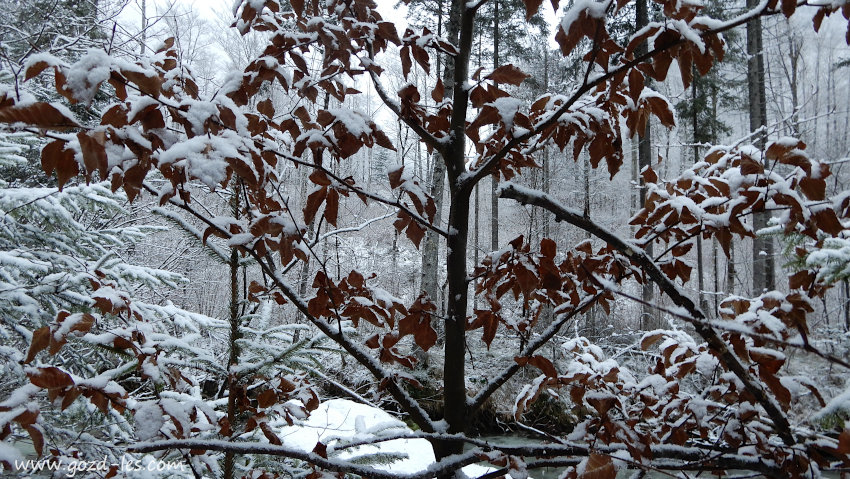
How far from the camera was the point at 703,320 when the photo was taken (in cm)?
83

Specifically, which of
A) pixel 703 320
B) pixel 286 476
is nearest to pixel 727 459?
pixel 703 320

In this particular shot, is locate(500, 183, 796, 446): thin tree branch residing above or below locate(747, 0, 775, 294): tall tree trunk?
below

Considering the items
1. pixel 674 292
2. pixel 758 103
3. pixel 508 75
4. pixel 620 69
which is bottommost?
pixel 674 292

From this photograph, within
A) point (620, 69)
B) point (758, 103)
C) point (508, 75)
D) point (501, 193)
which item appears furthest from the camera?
point (758, 103)

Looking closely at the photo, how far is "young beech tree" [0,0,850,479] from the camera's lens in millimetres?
849

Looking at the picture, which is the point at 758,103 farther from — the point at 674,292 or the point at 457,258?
the point at 457,258

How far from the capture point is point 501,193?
1.07 m

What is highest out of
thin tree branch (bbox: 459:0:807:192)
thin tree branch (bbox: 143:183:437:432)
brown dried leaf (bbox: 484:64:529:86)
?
brown dried leaf (bbox: 484:64:529:86)

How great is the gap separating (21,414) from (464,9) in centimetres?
163

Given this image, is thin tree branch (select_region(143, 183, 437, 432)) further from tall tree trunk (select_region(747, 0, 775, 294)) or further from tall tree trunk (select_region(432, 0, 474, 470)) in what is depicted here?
tall tree trunk (select_region(747, 0, 775, 294))

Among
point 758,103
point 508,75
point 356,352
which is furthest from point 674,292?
point 758,103

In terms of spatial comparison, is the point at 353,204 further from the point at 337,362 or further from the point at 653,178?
the point at 653,178

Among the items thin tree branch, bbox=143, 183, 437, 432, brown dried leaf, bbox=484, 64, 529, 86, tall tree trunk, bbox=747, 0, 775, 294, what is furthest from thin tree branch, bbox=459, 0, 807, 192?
tall tree trunk, bbox=747, 0, 775, 294

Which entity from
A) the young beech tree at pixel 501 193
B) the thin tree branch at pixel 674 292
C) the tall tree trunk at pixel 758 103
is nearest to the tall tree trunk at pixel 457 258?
the young beech tree at pixel 501 193
